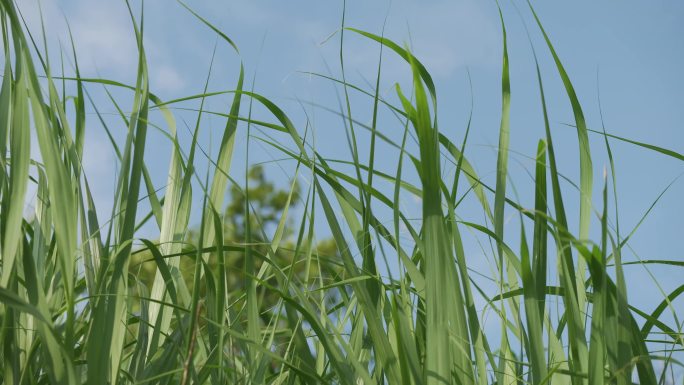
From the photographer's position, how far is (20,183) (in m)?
0.66

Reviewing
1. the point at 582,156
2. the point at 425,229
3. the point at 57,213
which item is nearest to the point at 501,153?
the point at 582,156

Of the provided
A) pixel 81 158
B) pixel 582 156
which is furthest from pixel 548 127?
pixel 81 158

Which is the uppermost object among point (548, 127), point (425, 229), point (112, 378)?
point (548, 127)

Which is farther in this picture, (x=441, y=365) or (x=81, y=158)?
(x=81, y=158)

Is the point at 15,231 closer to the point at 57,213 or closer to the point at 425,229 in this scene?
the point at 57,213

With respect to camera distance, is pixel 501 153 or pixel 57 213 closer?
pixel 57 213

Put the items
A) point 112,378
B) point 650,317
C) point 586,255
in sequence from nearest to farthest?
point 586,255, point 112,378, point 650,317

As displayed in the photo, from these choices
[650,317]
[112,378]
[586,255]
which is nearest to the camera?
[586,255]

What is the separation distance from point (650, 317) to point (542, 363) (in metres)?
0.24

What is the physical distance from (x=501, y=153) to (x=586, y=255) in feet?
0.71

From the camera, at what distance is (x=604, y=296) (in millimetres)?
622

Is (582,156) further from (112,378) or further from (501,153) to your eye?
(112,378)

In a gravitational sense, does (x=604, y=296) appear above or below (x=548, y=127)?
below

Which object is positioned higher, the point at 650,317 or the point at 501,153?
the point at 501,153
